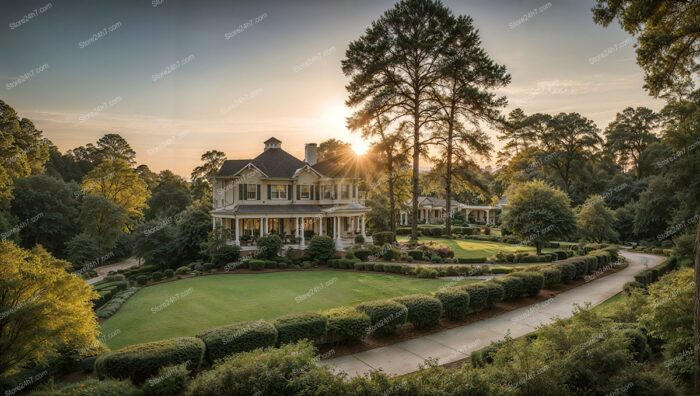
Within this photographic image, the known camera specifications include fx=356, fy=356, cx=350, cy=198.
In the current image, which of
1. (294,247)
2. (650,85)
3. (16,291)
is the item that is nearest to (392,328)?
(16,291)

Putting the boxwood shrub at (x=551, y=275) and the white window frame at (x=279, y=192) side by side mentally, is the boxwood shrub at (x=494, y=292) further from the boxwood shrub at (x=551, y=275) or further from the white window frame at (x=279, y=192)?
the white window frame at (x=279, y=192)

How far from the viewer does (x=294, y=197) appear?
31.5 m

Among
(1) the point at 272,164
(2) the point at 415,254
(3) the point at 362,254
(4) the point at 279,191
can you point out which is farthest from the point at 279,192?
(2) the point at 415,254

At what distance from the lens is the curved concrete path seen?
8.99 metres

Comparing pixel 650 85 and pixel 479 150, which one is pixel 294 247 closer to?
pixel 479 150

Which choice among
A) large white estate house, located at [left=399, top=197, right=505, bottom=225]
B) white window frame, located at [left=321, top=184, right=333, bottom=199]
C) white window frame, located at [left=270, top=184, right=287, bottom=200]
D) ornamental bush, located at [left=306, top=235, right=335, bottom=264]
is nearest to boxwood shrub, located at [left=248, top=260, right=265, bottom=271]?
ornamental bush, located at [left=306, top=235, right=335, bottom=264]

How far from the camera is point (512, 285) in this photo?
13.9 meters

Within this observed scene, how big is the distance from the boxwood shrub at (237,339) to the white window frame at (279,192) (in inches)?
884

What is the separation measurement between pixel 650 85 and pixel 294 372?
466 inches

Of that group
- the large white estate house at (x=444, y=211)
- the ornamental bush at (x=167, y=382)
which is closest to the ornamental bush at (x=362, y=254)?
the ornamental bush at (x=167, y=382)

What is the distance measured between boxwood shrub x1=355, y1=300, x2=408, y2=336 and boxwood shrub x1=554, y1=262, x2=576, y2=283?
10.1 metres

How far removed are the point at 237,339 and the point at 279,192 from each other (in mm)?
23245

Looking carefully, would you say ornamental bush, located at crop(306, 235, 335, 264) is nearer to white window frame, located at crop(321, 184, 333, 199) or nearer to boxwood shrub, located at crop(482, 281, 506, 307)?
white window frame, located at crop(321, 184, 333, 199)

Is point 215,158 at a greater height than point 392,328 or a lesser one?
greater
